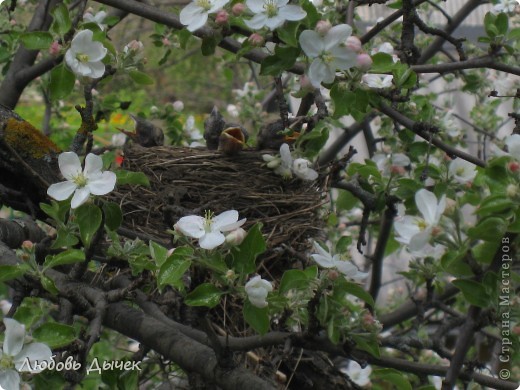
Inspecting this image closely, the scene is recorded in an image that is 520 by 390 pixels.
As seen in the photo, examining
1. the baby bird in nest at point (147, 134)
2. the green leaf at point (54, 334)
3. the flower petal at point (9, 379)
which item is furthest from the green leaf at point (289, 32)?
the baby bird in nest at point (147, 134)

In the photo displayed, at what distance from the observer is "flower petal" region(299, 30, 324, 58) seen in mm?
1503

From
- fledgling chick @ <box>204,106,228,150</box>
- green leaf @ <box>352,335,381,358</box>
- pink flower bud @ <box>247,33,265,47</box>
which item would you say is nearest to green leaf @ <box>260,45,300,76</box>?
pink flower bud @ <box>247,33,265,47</box>

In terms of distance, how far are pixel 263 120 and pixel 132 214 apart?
1096 mm

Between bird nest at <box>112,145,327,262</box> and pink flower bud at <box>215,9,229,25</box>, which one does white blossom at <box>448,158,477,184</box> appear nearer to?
bird nest at <box>112,145,327,262</box>

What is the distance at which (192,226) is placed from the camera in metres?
1.29

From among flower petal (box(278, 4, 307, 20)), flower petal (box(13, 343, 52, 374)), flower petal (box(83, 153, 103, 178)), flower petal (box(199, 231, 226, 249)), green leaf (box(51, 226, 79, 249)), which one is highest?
flower petal (box(278, 4, 307, 20))

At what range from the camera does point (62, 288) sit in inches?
63.4

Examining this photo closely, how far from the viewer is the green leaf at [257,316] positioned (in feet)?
4.44

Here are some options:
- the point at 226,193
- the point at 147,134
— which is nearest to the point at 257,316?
the point at 226,193

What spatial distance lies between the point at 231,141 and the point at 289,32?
732 mm

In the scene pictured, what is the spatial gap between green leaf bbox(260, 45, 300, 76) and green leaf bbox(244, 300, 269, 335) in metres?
0.50

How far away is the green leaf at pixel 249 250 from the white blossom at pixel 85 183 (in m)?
0.26

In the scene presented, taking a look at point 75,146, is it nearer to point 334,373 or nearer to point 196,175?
point 196,175

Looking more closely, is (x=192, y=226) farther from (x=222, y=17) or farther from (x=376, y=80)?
(x=376, y=80)
